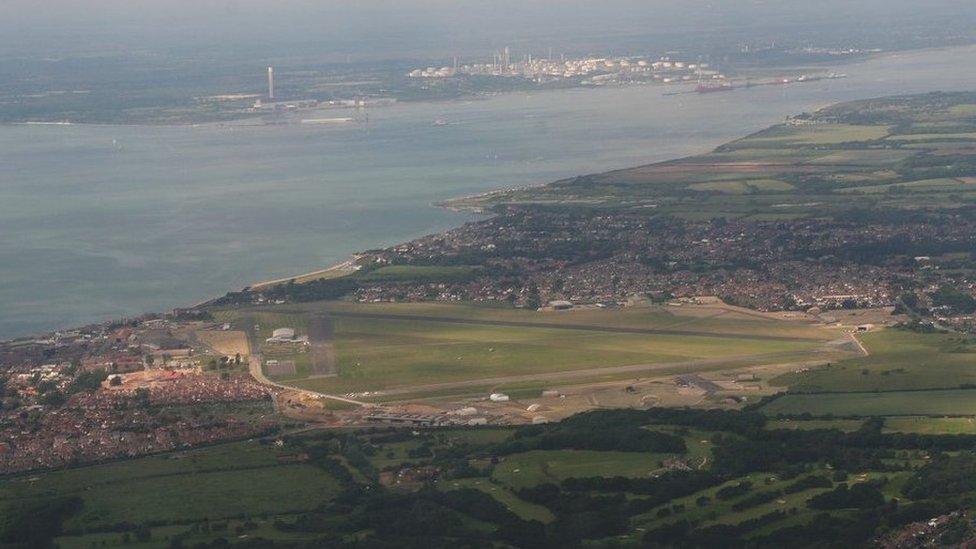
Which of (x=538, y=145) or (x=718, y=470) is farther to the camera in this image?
(x=538, y=145)

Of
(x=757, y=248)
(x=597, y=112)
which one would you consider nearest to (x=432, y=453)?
(x=757, y=248)

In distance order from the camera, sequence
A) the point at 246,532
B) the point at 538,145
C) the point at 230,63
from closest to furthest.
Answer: the point at 246,532 < the point at 538,145 < the point at 230,63

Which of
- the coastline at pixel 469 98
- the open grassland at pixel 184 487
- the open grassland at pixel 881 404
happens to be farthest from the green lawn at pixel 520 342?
the coastline at pixel 469 98

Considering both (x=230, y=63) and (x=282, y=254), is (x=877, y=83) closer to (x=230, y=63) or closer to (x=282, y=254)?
(x=230, y=63)

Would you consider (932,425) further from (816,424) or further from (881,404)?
(881,404)

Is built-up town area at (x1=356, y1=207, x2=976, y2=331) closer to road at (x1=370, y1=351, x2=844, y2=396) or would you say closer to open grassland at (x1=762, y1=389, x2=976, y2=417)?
road at (x1=370, y1=351, x2=844, y2=396)

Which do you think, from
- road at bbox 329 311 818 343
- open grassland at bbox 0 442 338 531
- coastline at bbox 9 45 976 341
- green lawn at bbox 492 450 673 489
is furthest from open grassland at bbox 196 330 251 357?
green lawn at bbox 492 450 673 489

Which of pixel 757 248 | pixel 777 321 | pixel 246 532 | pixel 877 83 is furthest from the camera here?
pixel 877 83
